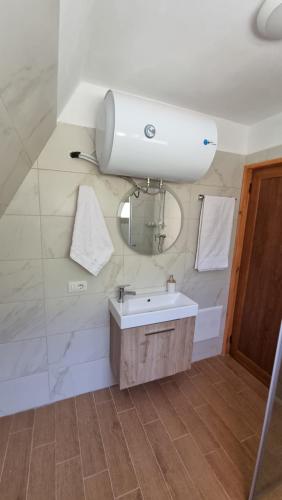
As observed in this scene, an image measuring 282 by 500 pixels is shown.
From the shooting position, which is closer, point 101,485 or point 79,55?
point 79,55

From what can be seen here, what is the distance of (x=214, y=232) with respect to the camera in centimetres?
200

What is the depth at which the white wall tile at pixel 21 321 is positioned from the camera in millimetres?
1486

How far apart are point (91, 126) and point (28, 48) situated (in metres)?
0.83

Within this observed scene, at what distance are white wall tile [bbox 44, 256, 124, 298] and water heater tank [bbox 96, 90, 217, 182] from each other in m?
0.72

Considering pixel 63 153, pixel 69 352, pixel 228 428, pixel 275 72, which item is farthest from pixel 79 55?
pixel 228 428

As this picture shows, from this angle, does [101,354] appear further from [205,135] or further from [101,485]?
[205,135]

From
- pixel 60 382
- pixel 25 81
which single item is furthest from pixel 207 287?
pixel 25 81

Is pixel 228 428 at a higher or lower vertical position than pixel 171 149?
lower

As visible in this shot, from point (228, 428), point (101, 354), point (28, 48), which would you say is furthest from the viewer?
point (101, 354)

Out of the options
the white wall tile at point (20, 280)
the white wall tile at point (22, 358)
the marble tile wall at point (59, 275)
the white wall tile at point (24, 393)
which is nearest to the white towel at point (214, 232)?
the marble tile wall at point (59, 275)

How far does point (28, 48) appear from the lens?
2.22 ft

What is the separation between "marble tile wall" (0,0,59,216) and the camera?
1.90 feet

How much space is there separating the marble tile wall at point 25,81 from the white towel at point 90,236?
0.41 m

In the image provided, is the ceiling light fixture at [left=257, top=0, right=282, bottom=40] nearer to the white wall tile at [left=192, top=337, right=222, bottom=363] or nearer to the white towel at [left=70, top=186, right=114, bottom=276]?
the white towel at [left=70, top=186, right=114, bottom=276]
